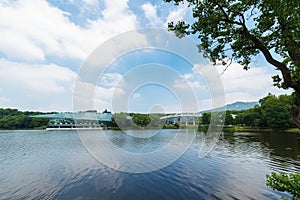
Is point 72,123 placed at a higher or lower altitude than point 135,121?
lower

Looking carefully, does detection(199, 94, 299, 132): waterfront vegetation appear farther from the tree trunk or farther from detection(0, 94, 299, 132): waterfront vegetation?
the tree trunk

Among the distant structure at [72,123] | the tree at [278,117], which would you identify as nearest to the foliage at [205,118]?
the tree at [278,117]

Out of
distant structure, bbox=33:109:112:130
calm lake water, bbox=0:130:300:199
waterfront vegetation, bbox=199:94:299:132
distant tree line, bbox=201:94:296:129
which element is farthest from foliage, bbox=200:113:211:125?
calm lake water, bbox=0:130:300:199

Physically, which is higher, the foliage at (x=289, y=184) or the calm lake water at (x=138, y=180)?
the foliage at (x=289, y=184)

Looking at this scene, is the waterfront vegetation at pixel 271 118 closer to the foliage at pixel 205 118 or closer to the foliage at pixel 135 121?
the foliage at pixel 205 118

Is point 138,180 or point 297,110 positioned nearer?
point 297,110

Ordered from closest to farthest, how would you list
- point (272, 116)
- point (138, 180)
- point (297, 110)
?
point (297, 110)
point (138, 180)
point (272, 116)

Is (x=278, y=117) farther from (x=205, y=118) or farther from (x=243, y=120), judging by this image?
(x=205, y=118)

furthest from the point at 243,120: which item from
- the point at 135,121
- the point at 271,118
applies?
the point at 135,121

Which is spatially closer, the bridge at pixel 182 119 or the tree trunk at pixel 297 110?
the tree trunk at pixel 297 110

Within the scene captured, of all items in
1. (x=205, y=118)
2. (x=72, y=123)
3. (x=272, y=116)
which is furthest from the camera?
(x=205, y=118)

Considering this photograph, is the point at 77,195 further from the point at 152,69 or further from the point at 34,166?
the point at 152,69

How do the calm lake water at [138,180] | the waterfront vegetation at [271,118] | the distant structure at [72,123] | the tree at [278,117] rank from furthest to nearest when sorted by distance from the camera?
the distant structure at [72,123]
the waterfront vegetation at [271,118]
the tree at [278,117]
the calm lake water at [138,180]

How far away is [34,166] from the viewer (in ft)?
39.1
